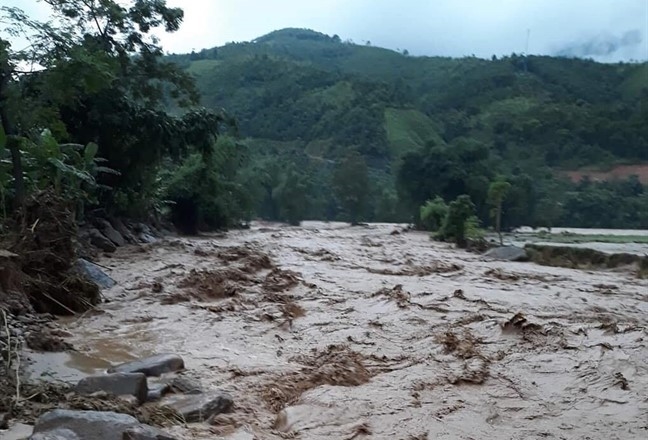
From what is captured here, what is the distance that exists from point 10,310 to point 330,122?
51.7 m

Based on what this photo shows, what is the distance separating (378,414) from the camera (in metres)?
4.83

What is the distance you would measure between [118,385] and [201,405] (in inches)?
23.3

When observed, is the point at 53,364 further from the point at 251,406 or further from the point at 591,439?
the point at 591,439

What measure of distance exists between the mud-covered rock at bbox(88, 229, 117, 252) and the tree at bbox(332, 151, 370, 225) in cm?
2517

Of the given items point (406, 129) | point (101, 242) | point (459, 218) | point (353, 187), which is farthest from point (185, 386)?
point (406, 129)

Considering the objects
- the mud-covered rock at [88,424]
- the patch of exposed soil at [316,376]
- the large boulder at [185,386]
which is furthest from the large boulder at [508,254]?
the mud-covered rock at [88,424]

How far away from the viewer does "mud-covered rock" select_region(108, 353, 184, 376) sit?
215 inches

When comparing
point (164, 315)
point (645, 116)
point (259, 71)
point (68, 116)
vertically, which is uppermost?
point (259, 71)

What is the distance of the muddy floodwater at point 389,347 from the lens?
15.6ft

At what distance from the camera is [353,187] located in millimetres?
40344

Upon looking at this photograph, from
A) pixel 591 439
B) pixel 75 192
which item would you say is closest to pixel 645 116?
pixel 75 192

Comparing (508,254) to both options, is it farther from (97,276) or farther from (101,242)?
(97,276)

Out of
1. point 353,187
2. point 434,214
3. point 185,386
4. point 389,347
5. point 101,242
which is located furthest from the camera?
point 353,187

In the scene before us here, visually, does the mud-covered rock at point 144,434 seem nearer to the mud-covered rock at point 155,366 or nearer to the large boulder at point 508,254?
the mud-covered rock at point 155,366
